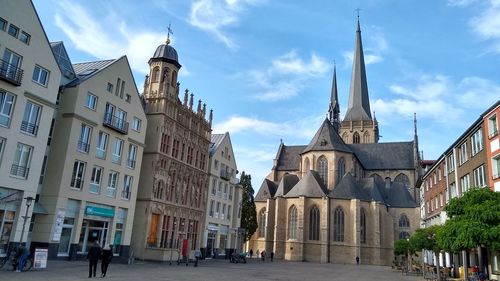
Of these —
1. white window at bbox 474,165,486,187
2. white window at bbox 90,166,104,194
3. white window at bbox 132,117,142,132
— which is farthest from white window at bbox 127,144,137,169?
white window at bbox 474,165,486,187

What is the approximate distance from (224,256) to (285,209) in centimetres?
1712

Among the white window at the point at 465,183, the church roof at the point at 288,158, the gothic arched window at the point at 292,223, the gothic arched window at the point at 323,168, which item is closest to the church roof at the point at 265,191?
the gothic arched window at the point at 292,223

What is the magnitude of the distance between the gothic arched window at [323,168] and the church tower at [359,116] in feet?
82.8

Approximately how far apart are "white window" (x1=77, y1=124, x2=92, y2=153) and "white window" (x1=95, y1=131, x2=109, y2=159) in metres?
0.94

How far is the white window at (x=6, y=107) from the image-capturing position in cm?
A: 2238

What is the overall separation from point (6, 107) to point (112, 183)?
11.1m

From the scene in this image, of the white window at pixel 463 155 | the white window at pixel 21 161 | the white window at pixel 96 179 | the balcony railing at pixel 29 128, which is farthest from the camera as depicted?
the white window at pixel 463 155

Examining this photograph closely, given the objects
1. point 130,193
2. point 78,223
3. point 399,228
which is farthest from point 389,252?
point 78,223

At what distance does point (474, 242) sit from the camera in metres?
20.4

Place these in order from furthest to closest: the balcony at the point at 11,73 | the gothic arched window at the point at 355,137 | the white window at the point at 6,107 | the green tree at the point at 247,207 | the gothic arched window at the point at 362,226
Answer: the gothic arched window at the point at 355,137
the green tree at the point at 247,207
the gothic arched window at the point at 362,226
the white window at the point at 6,107
the balcony at the point at 11,73

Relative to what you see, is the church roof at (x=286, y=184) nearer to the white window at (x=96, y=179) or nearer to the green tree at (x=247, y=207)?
the green tree at (x=247, y=207)

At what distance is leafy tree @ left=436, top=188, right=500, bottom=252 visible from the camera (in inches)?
791

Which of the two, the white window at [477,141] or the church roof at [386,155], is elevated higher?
the church roof at [386,155]

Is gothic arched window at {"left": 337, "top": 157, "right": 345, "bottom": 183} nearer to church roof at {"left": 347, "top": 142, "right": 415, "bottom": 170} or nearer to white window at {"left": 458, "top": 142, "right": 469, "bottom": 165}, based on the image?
church roof at {"left": 347, "top": 142, "right": 415, "bottom": 170}
